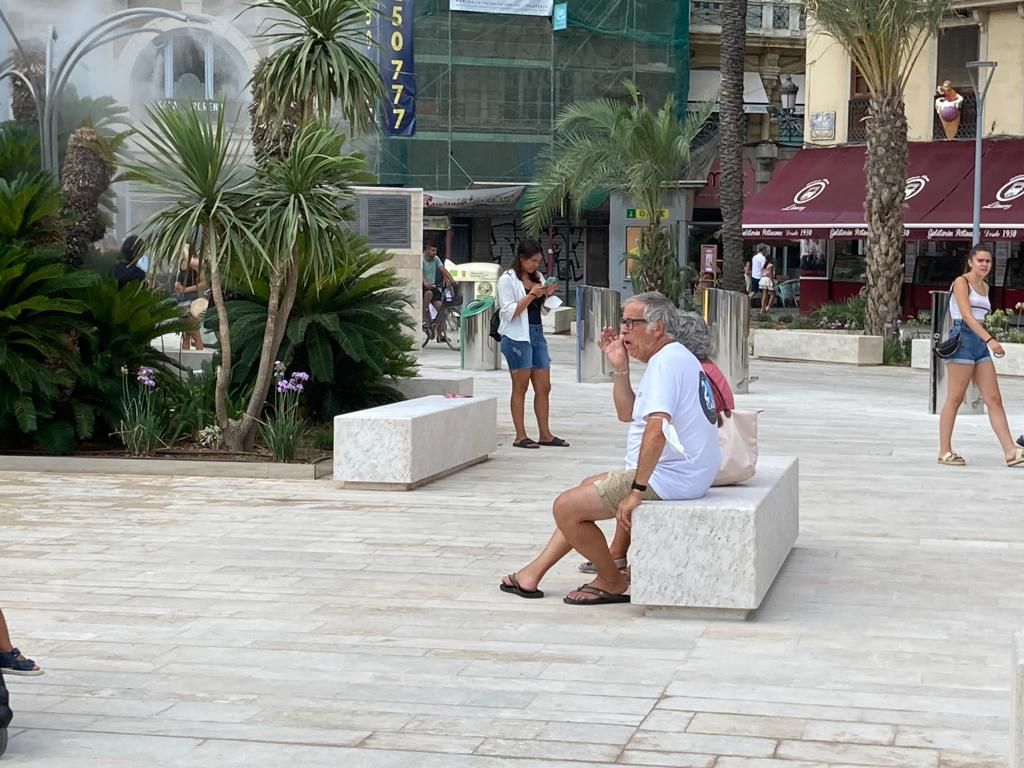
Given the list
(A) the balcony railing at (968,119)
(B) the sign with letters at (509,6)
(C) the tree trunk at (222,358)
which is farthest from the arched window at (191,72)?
(B) the sign with letters at (509,6)

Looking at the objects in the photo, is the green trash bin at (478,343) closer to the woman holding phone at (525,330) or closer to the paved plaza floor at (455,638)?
the woman holding phone at (525,330)

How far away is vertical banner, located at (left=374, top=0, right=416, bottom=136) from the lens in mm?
33781

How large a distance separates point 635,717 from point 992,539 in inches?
166

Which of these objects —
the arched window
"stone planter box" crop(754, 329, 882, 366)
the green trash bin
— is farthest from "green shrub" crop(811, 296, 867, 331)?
the arched window

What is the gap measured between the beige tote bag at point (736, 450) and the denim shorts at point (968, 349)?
5.22 m

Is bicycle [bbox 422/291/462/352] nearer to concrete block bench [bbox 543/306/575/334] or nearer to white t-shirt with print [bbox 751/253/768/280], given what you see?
concrete block bench [bbox 543/306/575/334]

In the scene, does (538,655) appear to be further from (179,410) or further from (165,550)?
(179,410)

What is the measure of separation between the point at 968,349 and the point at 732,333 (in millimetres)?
6099

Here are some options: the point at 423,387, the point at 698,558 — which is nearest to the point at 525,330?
the point at 423,387

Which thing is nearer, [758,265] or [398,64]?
[398,64]

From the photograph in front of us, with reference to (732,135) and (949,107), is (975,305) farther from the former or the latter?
(949,107)

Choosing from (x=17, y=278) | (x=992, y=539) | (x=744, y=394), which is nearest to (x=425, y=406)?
(x=17, y=278)

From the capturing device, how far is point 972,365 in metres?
12.5

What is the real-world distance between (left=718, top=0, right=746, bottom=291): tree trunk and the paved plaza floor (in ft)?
59.0
